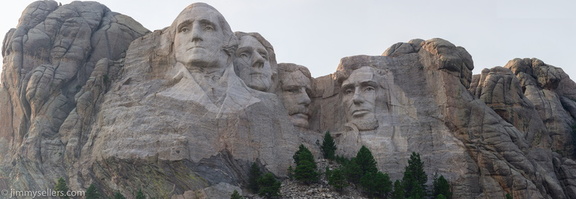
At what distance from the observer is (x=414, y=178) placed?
1409 inches

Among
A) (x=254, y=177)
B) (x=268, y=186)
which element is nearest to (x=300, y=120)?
(x=254, y=177)

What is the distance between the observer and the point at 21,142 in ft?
116

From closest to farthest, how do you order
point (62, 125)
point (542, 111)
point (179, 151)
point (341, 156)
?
1. point (179, 151)
2. point (62, 125)
3. point (341, 156)
4. point (542, 111)

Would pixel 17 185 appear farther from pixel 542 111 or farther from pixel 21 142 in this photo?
pixel 542 111

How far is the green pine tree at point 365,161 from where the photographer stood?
35375 millimetres

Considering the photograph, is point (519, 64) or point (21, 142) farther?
point (519, 64)

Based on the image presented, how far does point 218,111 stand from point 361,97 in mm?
7277

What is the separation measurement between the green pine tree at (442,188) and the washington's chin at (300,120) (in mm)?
6047

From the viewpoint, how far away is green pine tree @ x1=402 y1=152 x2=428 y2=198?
3481 centimetres

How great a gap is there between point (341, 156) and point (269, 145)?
3557mm

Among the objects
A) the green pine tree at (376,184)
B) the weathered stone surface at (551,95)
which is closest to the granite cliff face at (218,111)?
the weathered stone surface at (551,95)

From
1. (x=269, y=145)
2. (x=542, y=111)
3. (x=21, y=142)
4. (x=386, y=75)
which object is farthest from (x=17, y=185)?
(x=542, y=111)

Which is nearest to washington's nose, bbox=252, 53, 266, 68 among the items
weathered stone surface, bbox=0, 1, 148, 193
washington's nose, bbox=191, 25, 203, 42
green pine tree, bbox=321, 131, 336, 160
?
washington's nose, bbox=191, 25, 203, 42

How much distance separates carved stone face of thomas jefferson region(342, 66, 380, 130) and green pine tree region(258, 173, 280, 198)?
21.9 feet
